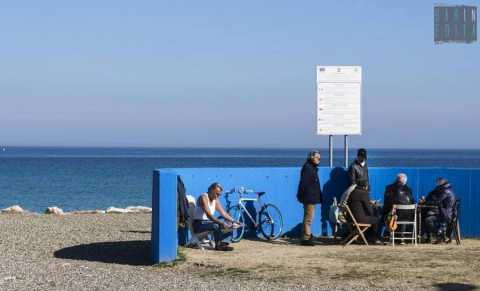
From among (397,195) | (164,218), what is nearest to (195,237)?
(164,218)

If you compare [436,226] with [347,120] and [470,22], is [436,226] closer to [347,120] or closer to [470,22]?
[347,120]

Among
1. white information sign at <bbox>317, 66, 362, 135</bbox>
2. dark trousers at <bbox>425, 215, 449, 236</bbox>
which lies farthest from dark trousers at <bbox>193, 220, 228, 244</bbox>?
white information sign at <bbox>317, 66, 362, 135</bbox>

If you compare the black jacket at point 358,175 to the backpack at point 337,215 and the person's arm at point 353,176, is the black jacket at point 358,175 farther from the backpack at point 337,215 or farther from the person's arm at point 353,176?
the backpack at point 337,215

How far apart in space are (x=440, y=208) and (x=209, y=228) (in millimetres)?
4042

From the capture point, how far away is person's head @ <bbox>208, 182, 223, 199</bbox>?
15469 millimetres

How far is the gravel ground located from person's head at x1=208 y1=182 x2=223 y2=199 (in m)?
0.98

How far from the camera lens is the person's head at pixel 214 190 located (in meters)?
15.5

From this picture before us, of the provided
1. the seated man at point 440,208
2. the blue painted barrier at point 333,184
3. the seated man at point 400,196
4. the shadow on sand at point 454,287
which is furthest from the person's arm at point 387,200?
the shadow on sand at point 454,287

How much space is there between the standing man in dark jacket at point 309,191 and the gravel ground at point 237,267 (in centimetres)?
47

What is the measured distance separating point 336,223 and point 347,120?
299 cm

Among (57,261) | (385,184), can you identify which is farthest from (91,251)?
(385,184)

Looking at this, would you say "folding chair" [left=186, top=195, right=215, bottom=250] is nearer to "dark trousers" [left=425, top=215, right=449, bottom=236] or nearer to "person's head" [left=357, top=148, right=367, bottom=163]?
"person's head" [left=357, top=148, right=367, bottom=163]

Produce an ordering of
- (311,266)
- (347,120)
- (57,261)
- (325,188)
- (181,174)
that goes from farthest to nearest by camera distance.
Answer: (347,120) → (325,188) → (181,174) → (57,261) → (311,266)

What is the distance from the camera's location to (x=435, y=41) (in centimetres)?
1972
